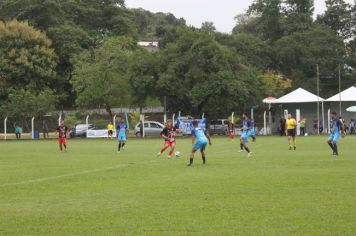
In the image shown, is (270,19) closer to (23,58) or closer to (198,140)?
(23,58)

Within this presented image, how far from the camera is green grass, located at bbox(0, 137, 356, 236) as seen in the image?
32.0ft

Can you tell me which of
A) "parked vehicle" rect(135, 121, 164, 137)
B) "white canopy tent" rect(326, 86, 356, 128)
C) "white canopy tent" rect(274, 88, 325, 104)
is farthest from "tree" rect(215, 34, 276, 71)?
"parked vehicle" rect(135, 121, 164, 137)

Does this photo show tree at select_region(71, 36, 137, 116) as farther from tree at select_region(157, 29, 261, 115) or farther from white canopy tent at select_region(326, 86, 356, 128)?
white canopy tent at select_region(326, 86, 356, 128)

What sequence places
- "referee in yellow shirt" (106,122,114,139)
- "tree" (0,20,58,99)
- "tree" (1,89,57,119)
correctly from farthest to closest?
"tree" (0,20,58,99), "tree" (1,89,57,119), "referee in yellow shirt" (106,122,114,139)

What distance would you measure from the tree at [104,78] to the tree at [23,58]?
368cm

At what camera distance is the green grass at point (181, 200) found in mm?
9742

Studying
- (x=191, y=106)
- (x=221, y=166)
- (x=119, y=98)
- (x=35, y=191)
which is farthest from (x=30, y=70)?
(x=35, y=191)

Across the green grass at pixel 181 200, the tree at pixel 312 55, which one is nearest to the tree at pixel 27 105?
the tree at pixel 312 55

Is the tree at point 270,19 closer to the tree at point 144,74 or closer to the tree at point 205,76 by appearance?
the tree at point 205,76

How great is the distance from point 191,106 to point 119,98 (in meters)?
7.65

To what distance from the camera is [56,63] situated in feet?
232

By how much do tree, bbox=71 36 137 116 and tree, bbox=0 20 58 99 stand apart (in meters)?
3.68

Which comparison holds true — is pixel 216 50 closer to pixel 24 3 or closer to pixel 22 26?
→ pixel 22 26

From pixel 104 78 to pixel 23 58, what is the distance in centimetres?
905
